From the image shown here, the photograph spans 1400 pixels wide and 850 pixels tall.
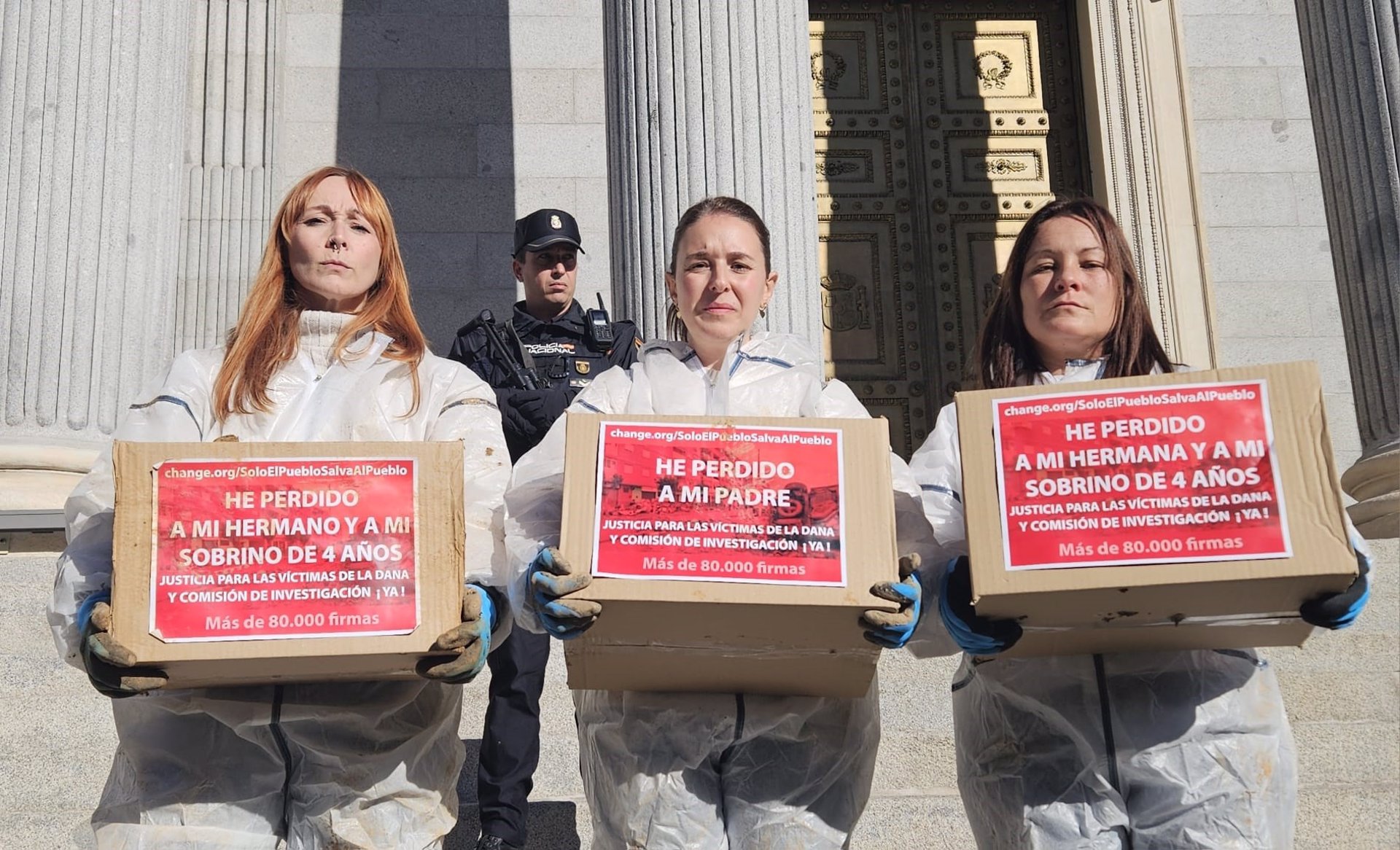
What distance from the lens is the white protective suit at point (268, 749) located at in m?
2.87

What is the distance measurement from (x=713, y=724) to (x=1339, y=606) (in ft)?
4.21

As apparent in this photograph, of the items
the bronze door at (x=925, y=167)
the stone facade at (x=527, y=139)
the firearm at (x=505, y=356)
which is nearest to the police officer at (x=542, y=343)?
the firearm at (x=505, y=356)

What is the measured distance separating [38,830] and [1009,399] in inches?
126

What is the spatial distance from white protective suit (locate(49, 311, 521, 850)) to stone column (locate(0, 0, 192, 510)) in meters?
3.94

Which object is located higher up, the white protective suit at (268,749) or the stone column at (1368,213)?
the stone column at (1368,213)

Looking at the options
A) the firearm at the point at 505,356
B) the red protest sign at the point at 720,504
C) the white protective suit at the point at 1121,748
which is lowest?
the white protective suit at the point at 1121,748

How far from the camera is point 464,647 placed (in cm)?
272

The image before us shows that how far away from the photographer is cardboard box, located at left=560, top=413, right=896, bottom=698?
2.69 metres

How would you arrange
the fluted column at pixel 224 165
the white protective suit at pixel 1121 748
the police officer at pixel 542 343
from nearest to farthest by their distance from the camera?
the white protective suit at pixel 1121 748
the police officer at pixel 542 343
the fluted column at pixel 224 165

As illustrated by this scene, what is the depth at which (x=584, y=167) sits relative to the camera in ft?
32.3

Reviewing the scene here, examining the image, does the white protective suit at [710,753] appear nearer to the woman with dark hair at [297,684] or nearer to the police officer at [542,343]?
the woman with dark hair at [297,684]

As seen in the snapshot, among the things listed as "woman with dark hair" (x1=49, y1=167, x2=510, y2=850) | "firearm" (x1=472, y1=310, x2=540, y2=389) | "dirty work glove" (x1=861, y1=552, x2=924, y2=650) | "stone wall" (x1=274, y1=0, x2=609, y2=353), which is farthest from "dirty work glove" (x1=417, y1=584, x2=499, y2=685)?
"stone wall" (x1=274, y1=0, x2=609, y2=353)

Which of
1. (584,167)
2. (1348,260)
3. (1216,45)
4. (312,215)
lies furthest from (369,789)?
(1216,45)

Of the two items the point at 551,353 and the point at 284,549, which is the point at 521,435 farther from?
the point at 284,549
